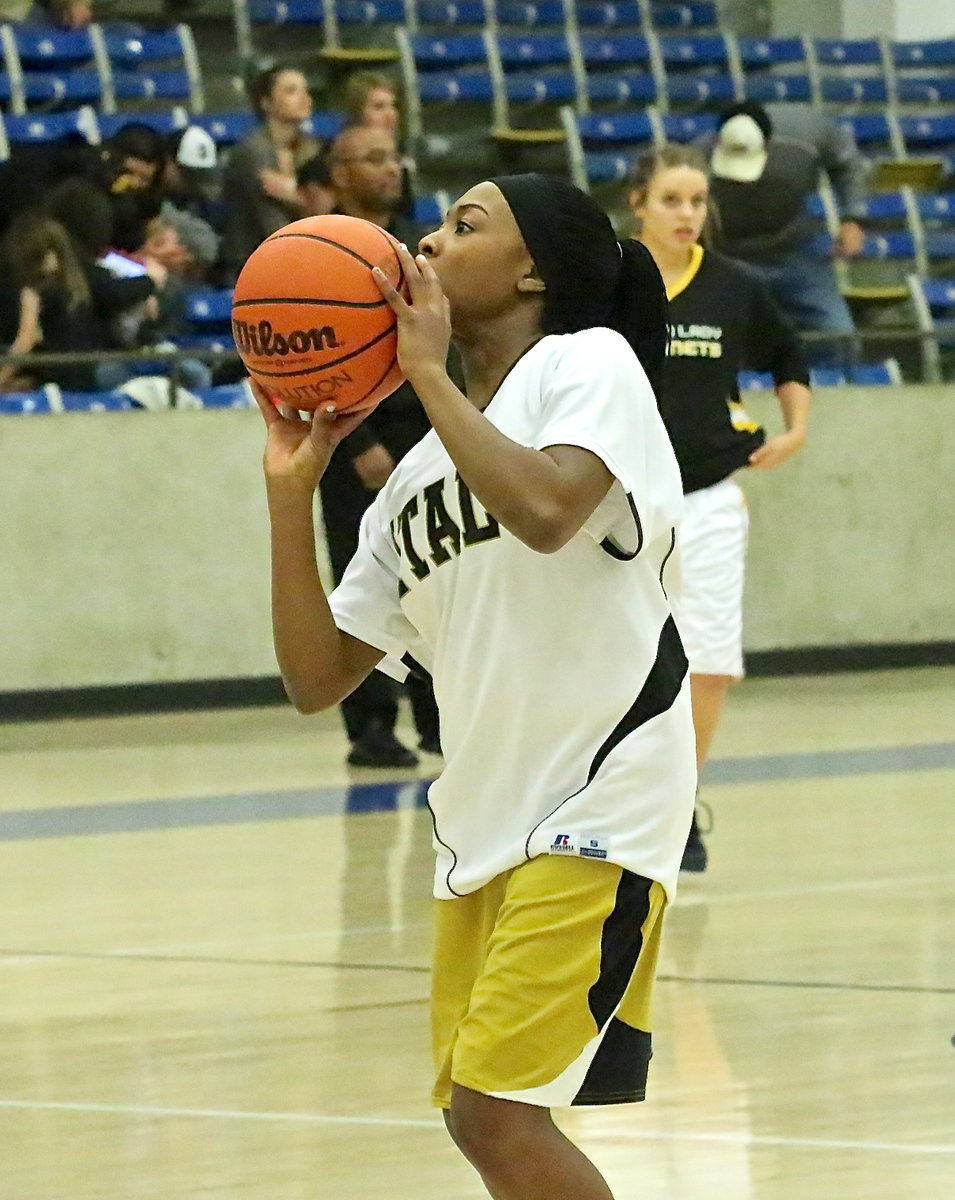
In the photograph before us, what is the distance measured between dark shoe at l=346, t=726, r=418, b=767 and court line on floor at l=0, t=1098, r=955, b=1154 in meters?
4.91

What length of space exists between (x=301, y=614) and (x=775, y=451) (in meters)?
4.15

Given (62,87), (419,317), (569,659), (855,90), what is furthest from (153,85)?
(569,659)

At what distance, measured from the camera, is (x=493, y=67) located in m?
16.0

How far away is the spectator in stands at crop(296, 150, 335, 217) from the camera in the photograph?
11047mm

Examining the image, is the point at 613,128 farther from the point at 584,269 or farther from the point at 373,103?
the point at 584,269

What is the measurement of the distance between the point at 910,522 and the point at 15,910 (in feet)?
25.7

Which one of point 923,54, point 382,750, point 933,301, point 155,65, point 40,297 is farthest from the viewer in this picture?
point 923,54

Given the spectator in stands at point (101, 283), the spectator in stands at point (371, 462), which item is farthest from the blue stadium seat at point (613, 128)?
the spectator in stands at point (371, 462)

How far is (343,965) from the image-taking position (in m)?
5.86

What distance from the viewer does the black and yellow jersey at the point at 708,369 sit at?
6.63 meters

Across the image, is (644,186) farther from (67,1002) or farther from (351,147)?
(67,1002)

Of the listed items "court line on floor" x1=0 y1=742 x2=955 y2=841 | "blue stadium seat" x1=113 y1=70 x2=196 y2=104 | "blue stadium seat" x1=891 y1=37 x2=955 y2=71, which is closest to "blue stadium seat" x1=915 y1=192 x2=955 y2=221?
"blue stadium seat" x1=891 y1=37 x2=955 y2=71

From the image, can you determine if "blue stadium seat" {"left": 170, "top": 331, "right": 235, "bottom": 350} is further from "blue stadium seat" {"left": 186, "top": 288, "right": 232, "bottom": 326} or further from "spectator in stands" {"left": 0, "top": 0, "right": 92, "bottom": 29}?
"spectator in stands" {"left": 0, "top": 0, "right": 92, "bottom": 29}

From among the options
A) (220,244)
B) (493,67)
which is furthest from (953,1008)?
(493,67)
